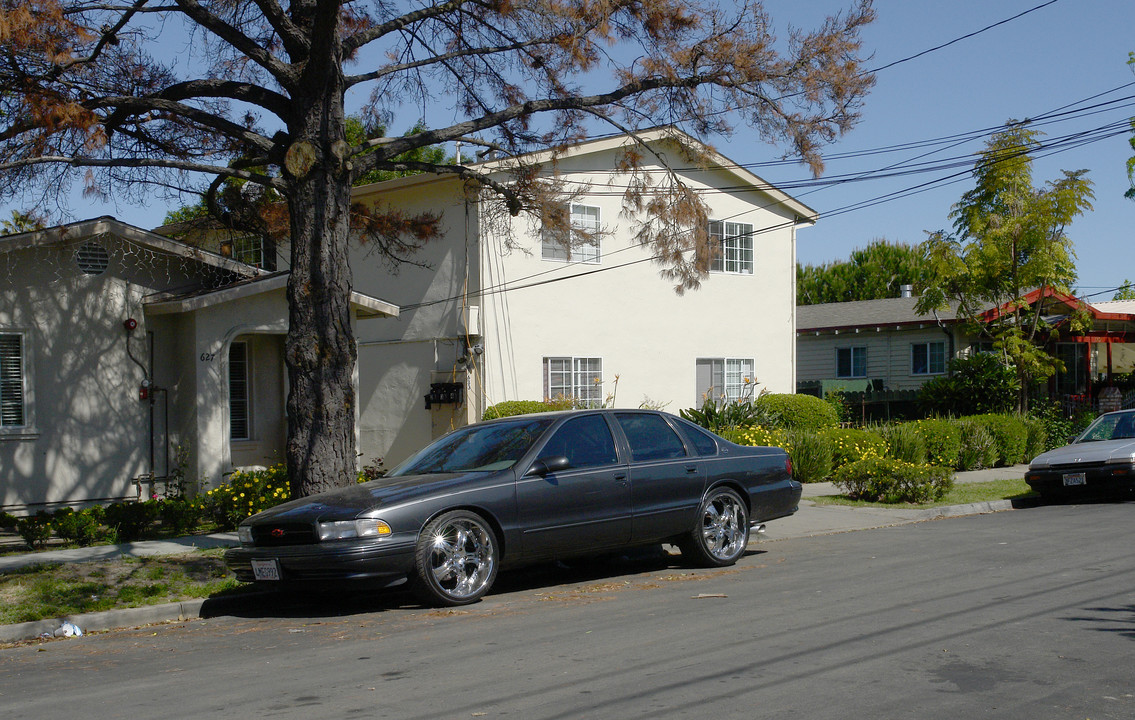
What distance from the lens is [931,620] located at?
291 inches

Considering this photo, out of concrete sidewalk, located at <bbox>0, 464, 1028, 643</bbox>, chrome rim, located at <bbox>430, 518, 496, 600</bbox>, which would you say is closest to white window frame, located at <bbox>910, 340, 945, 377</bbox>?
concrete sidewalk, located at <bbox>0, 464, 1028, 643</bbox>

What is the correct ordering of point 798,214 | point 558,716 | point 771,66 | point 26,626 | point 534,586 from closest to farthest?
point 558,716
point 26,626
point 534,586
point 771,66
point 798,214

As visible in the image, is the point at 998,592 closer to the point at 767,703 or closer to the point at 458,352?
the point at 767,703

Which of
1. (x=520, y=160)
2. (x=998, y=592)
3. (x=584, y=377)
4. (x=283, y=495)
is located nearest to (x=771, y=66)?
(x=520, y=160)

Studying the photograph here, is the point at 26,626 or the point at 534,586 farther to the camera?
the point at 534,586

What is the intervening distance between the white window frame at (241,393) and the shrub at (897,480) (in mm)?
9270

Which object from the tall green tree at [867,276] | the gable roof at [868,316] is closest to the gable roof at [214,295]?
the gable roof at [868,316]

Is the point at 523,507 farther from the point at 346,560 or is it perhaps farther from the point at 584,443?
the point at 346,560

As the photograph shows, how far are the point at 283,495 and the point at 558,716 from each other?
8533mm

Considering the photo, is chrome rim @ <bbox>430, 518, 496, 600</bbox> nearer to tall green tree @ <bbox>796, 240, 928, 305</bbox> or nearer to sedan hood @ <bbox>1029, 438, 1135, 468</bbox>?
sedan hood @ <bbox>1029, 438, 1135, 468</bbox>

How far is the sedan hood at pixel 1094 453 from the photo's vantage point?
51.4ft

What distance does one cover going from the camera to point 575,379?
21.8 meters

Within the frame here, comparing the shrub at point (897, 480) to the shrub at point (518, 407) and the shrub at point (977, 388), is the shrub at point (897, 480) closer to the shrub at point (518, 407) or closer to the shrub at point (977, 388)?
the shrub at point (518, 407)

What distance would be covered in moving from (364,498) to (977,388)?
764 inches
